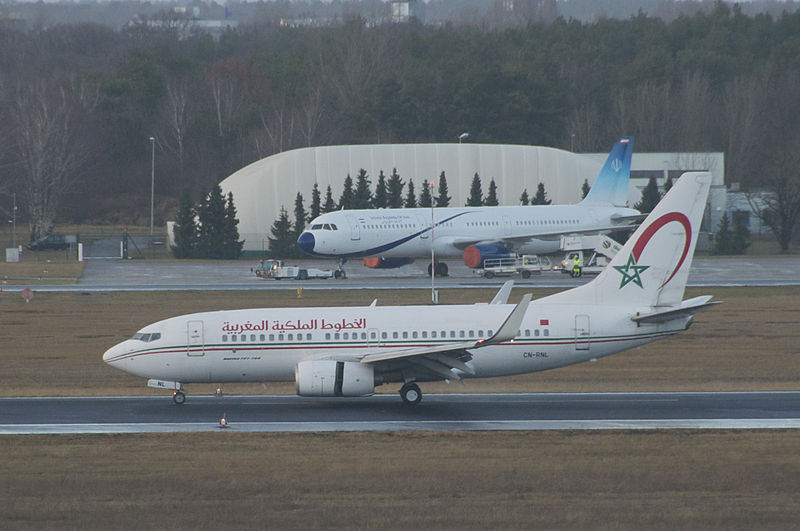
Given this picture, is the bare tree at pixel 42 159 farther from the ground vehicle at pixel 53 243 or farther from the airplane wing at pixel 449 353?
the airplane wing at pixel 449 353

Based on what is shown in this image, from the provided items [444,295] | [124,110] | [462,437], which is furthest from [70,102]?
[462,437]

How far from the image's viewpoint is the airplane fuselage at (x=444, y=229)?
7381cm

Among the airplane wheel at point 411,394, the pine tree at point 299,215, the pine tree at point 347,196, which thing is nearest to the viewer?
the airplane wheel at point 411,394

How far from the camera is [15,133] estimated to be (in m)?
122

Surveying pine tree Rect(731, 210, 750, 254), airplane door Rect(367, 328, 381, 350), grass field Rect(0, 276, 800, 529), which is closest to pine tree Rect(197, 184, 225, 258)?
pine tree Rect(731, 210, 750, 254)

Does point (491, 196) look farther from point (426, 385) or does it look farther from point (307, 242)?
point (426, 385)

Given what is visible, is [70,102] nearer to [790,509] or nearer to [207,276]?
[207,276]

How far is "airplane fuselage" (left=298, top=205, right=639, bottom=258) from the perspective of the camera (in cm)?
7381

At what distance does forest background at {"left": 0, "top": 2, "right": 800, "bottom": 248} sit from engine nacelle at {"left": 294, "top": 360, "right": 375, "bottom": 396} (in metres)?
88.7

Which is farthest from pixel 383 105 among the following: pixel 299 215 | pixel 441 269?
pixel 441 269

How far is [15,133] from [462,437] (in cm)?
10777

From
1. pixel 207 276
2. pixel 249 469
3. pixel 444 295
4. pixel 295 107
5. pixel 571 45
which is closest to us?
pixel 249 469

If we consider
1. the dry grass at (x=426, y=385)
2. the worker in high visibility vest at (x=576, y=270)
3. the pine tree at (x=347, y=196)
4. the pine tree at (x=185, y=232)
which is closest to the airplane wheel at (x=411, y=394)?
the dry grass at (x=426, y=385)

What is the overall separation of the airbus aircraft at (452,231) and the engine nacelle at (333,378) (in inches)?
1688
